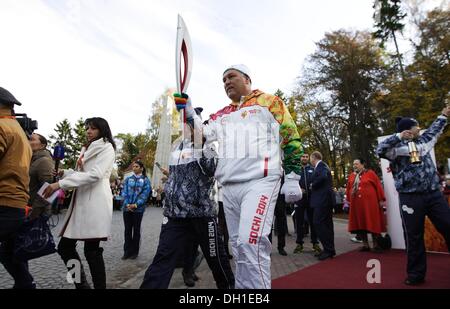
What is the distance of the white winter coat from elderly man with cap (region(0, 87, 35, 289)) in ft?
1.46

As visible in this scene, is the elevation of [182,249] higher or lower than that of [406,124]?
lower

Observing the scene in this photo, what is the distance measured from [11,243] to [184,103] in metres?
2.09

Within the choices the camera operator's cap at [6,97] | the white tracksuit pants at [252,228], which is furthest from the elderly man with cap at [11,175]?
the white tracksuit pants at [252,228]

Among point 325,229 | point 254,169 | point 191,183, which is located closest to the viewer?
point 254,169

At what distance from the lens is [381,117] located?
27.1 metres

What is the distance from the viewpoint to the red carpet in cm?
425

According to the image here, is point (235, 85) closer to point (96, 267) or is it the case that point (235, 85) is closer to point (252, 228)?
point (252, 228)

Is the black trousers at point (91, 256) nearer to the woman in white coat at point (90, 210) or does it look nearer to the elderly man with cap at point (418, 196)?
the woman in white coat at point (90, 210)

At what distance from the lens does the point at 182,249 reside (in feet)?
9.73

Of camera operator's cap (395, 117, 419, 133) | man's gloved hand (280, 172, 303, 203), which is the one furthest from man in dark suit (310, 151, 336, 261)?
man's gloved hand (280, 172, 303, 203)

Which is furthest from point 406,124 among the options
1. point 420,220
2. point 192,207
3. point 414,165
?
point 192,207

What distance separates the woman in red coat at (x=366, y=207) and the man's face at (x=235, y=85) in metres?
5.30

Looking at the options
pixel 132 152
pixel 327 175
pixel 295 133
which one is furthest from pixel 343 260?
pixel 132 152
